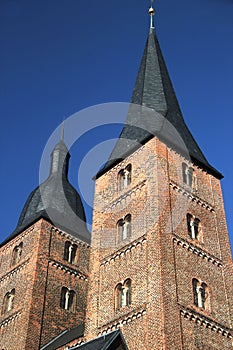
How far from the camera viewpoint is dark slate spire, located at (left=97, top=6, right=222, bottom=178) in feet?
90.9

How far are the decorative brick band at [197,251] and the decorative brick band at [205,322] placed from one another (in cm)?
297

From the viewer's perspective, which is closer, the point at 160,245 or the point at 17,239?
the point at 160,245

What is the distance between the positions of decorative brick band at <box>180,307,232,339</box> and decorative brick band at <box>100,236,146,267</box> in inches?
140

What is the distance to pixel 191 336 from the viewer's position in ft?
68.0

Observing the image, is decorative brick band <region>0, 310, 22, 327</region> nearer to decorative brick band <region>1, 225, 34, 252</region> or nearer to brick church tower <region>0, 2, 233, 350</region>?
brick church tower <region>0, 2, 233, 350</region>

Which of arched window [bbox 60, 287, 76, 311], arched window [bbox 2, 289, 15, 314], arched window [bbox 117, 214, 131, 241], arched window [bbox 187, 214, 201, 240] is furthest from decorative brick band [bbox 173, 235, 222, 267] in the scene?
arched window [bbox 2, 289, 15, 314]

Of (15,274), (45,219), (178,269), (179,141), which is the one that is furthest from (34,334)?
(179,141)

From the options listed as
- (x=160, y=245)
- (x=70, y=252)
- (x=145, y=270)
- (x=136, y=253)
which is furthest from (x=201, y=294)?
(x=70, y=252)

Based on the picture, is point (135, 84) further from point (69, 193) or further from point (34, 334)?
point (34, 334)

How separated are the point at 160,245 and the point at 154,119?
29.6 ft

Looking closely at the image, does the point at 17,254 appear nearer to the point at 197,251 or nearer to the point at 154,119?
the point at 154,119

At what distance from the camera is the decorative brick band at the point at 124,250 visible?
23484 mm

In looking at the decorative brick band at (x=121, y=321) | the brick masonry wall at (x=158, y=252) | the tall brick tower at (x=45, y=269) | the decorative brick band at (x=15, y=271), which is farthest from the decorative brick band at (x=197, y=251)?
the decorative brick band at (x=15, y=271)

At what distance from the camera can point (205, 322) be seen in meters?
21.8
